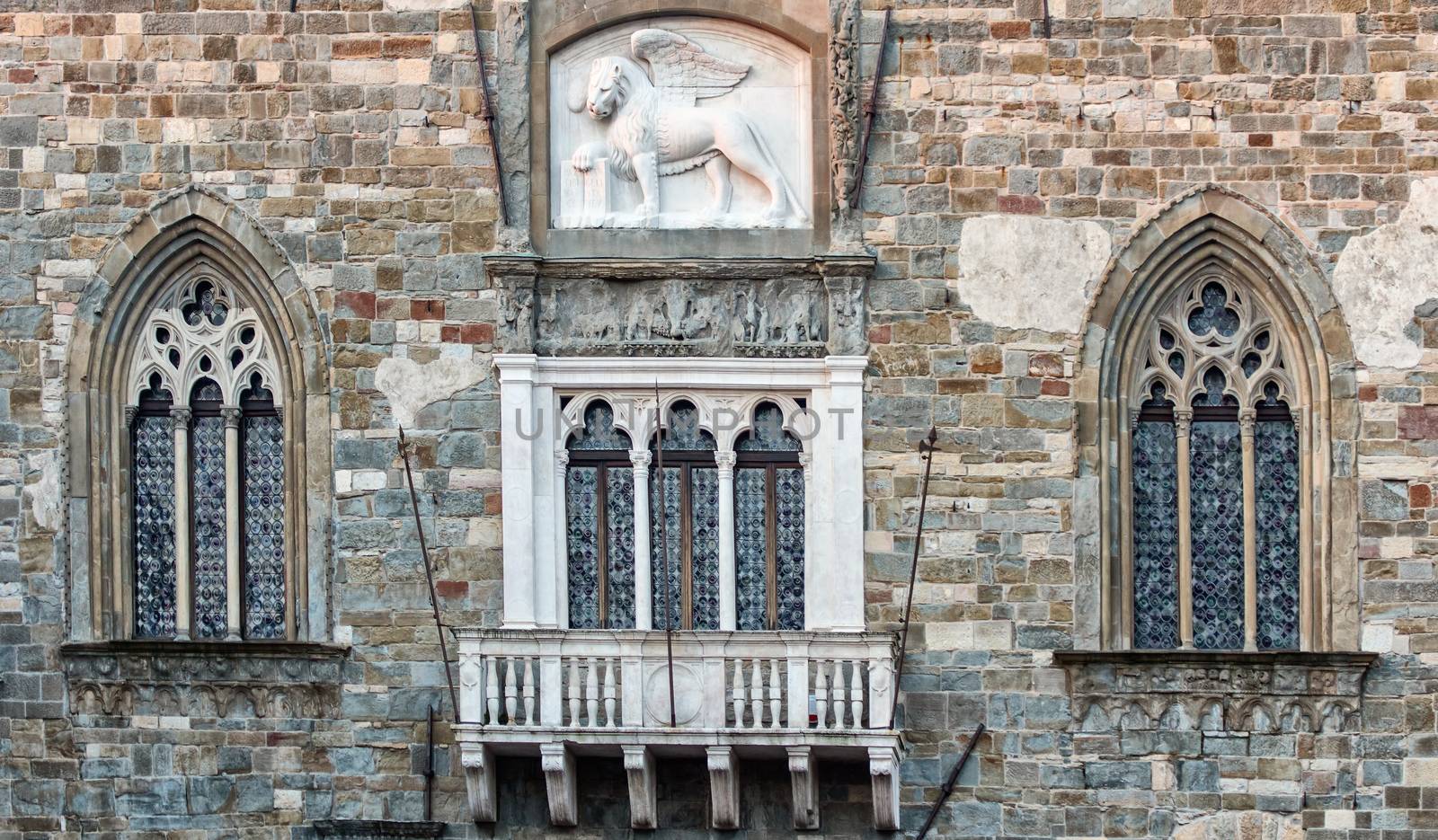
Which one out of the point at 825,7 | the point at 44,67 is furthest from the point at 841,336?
the point at 44,67

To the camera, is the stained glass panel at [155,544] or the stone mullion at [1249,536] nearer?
the stone mullion at [1249,536]

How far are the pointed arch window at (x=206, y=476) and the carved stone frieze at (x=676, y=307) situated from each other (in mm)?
2145

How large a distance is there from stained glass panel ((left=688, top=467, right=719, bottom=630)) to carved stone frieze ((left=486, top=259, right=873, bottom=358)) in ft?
3.36

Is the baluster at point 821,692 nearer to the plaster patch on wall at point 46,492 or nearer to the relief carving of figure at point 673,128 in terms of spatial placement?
the relief carving of figure at point 673,128

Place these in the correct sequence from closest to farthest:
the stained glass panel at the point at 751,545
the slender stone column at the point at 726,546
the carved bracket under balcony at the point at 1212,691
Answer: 1. the carved bracket under balcony at the point at 1212,691
2. the slender stone column at the point at 726,546
3. the stained glass panel at the point at 751,545

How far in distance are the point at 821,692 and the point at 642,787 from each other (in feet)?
5.19

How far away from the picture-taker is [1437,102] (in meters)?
22.8

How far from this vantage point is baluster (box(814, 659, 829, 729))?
21844 mm

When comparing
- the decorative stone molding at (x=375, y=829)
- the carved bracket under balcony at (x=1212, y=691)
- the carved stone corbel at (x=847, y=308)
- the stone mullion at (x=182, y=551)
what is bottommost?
the decorative stone molding at (x=375, y=829)

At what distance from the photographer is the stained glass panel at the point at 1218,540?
75.3 ft

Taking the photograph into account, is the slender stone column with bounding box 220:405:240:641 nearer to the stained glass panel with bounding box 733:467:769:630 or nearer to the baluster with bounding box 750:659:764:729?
the stained glass panel with bounding box 733:467:769:630

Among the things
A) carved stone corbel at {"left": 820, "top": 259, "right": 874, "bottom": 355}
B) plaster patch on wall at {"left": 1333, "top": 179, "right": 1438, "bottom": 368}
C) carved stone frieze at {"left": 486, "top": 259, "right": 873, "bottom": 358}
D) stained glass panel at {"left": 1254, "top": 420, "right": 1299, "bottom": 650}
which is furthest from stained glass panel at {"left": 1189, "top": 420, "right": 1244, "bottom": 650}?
carved stone frieze at {"left": 486, "top": 259, "right": 873, "bottom": 358}

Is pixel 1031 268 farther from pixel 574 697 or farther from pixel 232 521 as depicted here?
pixel 232 521

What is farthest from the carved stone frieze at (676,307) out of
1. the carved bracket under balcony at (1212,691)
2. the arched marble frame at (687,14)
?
the carved bracket under balcony at (1212,691)
